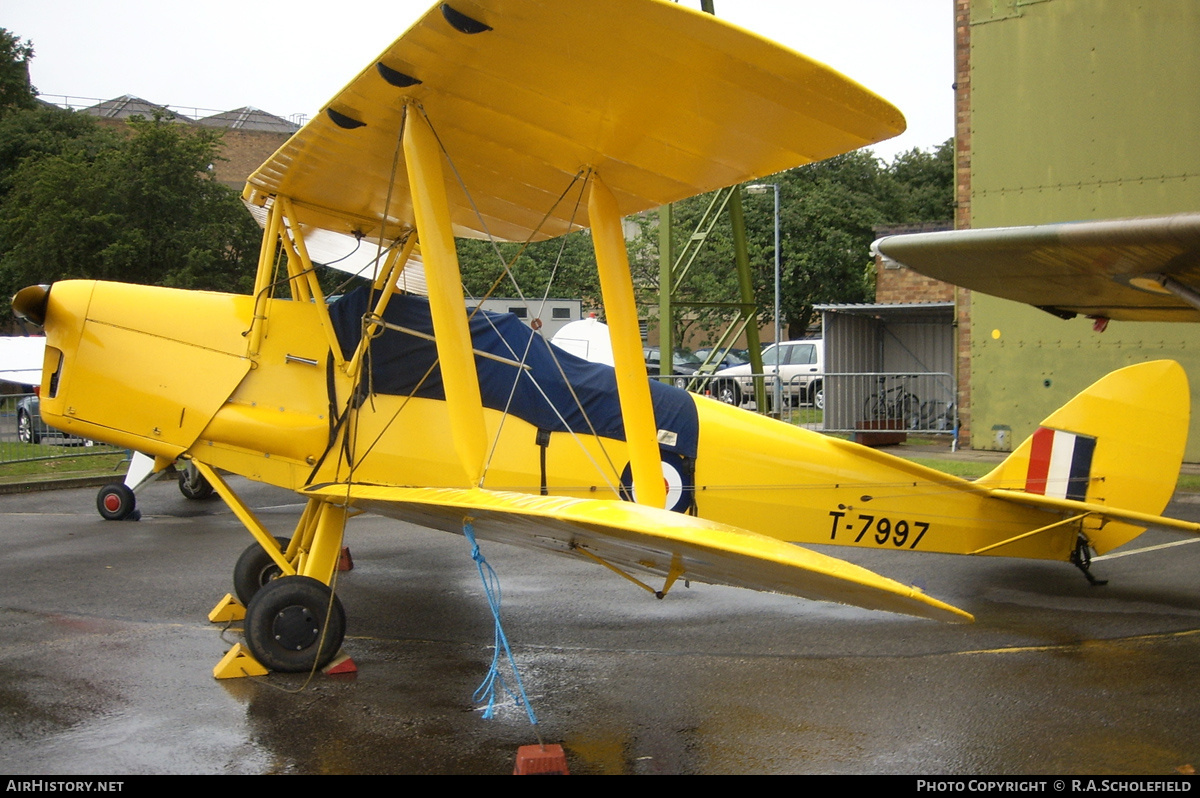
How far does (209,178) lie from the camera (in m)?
27.3

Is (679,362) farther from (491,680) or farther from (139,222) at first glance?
(491,680)

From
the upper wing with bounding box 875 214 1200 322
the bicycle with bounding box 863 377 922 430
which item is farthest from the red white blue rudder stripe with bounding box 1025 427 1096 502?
the bicycle with bounding box 863 377 922 430

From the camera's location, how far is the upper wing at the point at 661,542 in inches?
121

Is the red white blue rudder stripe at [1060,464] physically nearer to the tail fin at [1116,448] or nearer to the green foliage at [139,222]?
the tail fin at [1116,448]

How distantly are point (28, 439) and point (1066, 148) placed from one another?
17.5 meters

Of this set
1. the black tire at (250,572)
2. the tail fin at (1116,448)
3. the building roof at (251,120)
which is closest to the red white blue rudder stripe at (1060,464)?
the tail fin at (1116,448)

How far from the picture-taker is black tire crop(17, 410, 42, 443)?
16.4 metres

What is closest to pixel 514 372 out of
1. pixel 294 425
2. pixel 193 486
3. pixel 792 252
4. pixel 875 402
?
pixel 294 425

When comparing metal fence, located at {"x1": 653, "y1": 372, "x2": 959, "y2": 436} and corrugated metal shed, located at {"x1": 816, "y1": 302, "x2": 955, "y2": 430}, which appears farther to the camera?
corrugated metal shed, located at {"x1": 816, "y1": 302, "x2": 955, "y2": 430}

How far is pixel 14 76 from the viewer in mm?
43125

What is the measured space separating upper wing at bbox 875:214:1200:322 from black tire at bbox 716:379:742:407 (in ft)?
33.6

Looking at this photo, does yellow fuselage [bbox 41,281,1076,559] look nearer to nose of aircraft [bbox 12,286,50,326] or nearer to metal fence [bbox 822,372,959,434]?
nose of aircraft [bbox 12,286,50,326]
